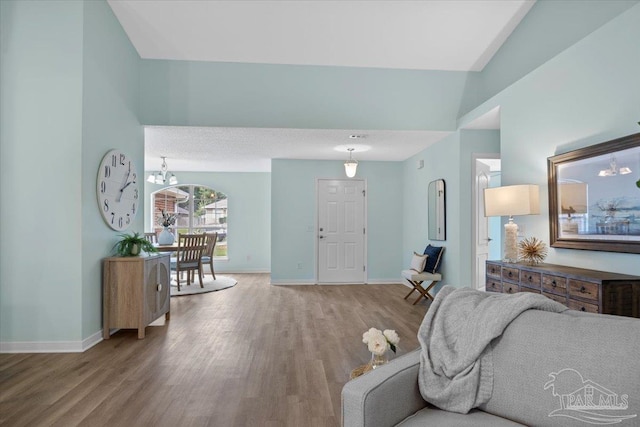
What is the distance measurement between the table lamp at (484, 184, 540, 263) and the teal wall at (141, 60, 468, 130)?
1.78m

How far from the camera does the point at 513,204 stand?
Result: 11.1ft

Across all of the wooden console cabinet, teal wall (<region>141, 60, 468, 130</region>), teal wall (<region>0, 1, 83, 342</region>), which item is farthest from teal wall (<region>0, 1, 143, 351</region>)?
teal wall (<region>141, 60, 468, 130</region>)

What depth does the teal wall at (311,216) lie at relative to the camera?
695 centimetres

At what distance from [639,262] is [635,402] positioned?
179 centimetres

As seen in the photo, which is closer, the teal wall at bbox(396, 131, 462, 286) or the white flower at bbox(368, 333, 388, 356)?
the white flower at bbox(368, 333, 388, 356)

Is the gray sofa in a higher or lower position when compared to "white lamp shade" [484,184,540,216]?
lower

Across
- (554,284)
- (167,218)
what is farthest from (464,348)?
(167,218)

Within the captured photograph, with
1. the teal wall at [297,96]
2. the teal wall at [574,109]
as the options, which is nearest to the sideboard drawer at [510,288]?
the teal wall at [574,109]

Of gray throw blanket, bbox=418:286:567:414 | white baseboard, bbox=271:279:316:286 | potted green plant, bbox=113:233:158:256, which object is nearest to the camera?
gray throw blanket, bbox=418:286:567:414

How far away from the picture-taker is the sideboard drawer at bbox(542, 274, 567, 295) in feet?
8.76

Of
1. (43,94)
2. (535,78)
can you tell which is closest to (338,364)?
Result: (535,78)

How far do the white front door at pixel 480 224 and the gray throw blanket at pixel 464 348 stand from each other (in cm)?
367

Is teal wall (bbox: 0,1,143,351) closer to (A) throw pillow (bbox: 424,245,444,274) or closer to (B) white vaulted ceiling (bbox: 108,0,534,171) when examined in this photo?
(B) white vaulted ceiling (bbox: 108,0,534,171)

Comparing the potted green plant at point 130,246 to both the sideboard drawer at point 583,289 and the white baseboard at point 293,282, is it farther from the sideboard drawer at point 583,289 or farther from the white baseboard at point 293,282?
the sideboard drawer at point 583,289
